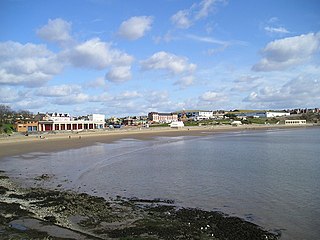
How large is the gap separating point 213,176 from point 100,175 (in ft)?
21.6

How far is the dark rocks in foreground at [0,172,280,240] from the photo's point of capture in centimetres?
869

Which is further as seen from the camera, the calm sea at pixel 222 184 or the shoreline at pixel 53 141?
the shoreline at pixel 53 141

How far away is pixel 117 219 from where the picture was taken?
33.6ft

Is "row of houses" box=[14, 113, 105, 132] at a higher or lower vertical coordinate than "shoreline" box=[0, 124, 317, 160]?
A: higher

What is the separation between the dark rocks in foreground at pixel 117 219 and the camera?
8.69m

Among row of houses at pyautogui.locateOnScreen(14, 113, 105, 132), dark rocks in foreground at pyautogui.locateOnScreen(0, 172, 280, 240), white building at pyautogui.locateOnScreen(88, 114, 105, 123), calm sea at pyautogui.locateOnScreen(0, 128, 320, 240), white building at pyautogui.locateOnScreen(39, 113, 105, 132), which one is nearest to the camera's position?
dark rocks in foreground at pyautogui.locateOnScreen(0, 172, 280, 240)

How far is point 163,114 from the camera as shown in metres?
181

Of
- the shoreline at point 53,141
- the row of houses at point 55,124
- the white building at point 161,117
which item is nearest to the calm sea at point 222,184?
the shoreline at point 53,141

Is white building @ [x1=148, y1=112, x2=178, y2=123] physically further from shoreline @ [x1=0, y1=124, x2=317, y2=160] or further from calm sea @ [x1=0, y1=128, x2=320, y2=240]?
calm sea @ [x1=0, y1=128, x2=320, y2=240]

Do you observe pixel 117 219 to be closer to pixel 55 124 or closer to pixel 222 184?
pixel 222 184

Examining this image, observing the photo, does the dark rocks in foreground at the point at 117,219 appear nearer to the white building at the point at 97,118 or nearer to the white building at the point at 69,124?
the white building at the point at 69,124

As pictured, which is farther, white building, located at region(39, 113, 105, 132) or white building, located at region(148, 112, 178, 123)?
white building, located at region(148, 112, 178, 123)

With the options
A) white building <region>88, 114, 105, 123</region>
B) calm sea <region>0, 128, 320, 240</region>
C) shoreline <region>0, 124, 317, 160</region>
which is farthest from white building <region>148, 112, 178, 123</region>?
calm sea <region>0, 128, 320, 240</region>

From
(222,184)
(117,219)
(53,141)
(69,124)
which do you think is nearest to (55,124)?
(69,124)
